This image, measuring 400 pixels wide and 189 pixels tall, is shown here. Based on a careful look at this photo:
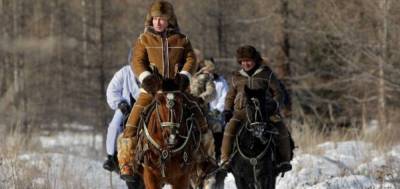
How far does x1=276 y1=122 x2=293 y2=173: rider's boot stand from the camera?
37.1 feet

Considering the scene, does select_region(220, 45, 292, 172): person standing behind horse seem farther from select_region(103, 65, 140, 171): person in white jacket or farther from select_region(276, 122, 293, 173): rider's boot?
select_region(103, 65, 140, 171): person in white jacket

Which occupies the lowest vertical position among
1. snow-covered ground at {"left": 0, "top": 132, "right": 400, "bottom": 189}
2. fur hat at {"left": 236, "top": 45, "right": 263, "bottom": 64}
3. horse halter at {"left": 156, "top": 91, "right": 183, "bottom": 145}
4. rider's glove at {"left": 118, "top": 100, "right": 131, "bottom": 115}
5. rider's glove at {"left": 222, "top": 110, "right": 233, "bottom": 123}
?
snow-covered ground at {"left": 0, "top": 132, "right": 400, "bottom": 189}

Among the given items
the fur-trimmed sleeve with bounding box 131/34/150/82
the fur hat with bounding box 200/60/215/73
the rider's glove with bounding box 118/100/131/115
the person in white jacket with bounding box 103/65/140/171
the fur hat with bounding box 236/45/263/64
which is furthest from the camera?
the fur hat with bounding box 200/60/215/73

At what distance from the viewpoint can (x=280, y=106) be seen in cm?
1140

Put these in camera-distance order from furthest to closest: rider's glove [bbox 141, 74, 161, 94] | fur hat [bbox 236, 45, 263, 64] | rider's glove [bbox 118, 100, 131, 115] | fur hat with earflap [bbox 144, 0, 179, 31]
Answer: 1. fur hat [bbox 236, 45, 263, 64]
2. rider's glove [bbox 118, 100, 131, 115]
3. fur hat with earflap [bbox 144, 0, 179, 31]
4. rider's glove [bbox 141, 74, 161, 94]

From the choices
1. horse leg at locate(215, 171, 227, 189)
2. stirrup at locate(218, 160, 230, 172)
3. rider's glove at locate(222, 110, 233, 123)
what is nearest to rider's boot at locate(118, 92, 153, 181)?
stirrup at locate(218, 160, 230, 172)

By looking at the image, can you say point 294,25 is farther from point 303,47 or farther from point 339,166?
point 339,166

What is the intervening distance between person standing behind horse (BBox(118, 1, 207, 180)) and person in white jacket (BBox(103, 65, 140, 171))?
1.44m

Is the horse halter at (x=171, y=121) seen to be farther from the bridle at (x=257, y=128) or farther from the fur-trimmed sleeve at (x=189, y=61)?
the bridle at (x=257, y=128)

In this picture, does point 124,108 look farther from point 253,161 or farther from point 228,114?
point 253,161

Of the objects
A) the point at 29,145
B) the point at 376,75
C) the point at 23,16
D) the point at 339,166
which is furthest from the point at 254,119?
the point at 23,16

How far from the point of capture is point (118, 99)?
11.3m

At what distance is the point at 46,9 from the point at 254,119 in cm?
2113

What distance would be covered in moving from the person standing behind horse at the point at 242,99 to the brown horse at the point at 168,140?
6.68 ft
